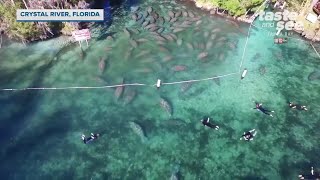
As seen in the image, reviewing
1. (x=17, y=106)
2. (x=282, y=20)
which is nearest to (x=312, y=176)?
(x=282, y=20)

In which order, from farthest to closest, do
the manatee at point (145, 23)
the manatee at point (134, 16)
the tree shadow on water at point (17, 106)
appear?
the manatee at point (134, 16) → the manatee at point (145, 23) → the tree shadow on water at point (17, 106)

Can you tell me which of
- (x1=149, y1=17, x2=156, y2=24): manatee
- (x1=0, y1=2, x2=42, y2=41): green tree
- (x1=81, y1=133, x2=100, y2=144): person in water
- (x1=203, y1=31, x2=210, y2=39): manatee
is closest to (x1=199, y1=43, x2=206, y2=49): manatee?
(x1=203, y1=31, x2=210, y2=39): manatee

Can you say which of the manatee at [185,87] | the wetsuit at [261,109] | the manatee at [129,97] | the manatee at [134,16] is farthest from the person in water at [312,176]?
the manatee at [134,16]

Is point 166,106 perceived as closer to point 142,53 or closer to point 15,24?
point 142,53

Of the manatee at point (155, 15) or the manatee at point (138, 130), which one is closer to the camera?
the manatee at point (138, 130)

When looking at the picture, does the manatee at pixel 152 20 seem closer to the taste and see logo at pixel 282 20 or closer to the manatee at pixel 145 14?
the manatee at pixel 145 14

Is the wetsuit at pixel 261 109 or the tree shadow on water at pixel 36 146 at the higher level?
the wetsuit at pixel 261 109
